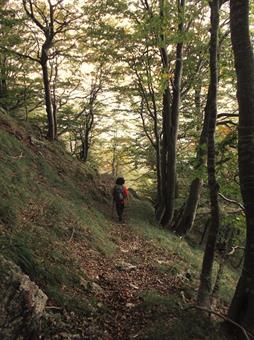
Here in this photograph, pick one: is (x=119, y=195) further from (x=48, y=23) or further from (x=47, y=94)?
(x=48, y=23)

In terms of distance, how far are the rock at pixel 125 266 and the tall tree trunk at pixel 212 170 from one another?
2.70m

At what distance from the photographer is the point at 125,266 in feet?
31.0

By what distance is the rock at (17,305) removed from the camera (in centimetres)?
405

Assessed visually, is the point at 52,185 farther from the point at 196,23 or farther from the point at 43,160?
the point at 196,23

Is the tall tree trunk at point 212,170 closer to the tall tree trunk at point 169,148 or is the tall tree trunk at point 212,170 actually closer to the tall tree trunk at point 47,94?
the tall tree trunk at point 169,148

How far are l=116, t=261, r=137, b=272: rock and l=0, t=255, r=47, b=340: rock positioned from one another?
4.69m

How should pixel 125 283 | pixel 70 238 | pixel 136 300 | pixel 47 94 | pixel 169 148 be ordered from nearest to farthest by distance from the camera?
pixel 136 300 < pixel 125 283 < pixel 70 238 < pixel 169 148 < pixel 47 94

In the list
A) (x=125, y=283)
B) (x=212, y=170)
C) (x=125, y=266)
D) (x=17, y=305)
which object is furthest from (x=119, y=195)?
(x=17, y=305)

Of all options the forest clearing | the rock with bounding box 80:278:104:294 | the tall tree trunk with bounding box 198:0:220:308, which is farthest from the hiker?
the tall tree trunk with bounding box 198:0:220:308

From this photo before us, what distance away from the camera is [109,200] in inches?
682

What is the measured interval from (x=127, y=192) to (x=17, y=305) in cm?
1148

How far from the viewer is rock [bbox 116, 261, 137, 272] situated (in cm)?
920

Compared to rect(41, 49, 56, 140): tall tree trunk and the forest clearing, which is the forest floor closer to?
the forest clearing

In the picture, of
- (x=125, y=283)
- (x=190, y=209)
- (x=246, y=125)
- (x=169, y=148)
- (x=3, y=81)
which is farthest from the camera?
(x=3, y=81)
